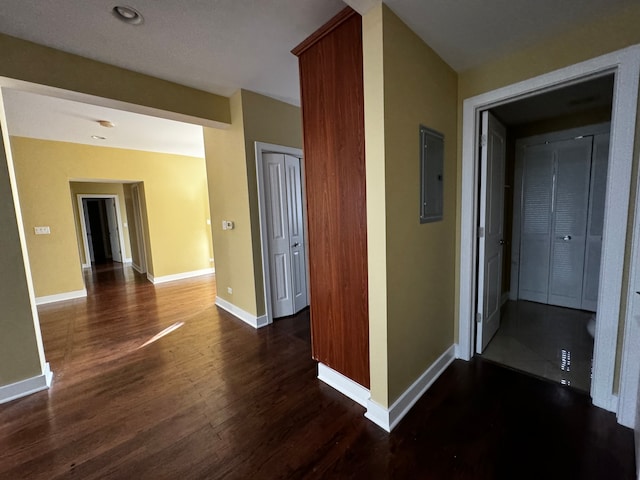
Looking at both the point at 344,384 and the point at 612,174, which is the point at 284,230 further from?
the point at 612,174

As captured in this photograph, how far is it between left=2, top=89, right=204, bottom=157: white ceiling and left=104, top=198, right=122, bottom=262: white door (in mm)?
3619

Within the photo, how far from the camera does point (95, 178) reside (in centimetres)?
469

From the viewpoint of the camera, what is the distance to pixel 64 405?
1939mm

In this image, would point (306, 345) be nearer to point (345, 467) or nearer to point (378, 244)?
point (345, 467)

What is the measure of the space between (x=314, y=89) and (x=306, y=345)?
2282 mm

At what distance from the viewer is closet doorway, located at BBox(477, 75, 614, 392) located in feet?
8.56

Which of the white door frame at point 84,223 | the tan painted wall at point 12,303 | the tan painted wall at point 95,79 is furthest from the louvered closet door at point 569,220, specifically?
the white door frame at point 84,223

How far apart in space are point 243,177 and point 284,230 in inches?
31.0

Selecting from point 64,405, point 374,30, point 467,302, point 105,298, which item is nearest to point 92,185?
point 105,298

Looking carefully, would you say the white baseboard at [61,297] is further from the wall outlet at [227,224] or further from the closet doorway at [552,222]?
the closet doorway at [552,222]

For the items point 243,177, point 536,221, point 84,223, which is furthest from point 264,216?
point 84,223

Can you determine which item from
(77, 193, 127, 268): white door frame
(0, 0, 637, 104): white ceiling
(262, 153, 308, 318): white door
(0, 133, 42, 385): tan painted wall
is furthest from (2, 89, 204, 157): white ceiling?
(77, 193, 127, 268): white door frame

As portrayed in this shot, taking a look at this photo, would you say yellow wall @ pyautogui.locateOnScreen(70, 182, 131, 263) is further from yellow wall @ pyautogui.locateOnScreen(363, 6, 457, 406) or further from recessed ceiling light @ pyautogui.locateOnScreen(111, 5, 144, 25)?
yellow wall @ pyautogui.locateOnScreen(363, 6, 457, 406)

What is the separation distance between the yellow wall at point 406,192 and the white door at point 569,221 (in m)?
2.23
